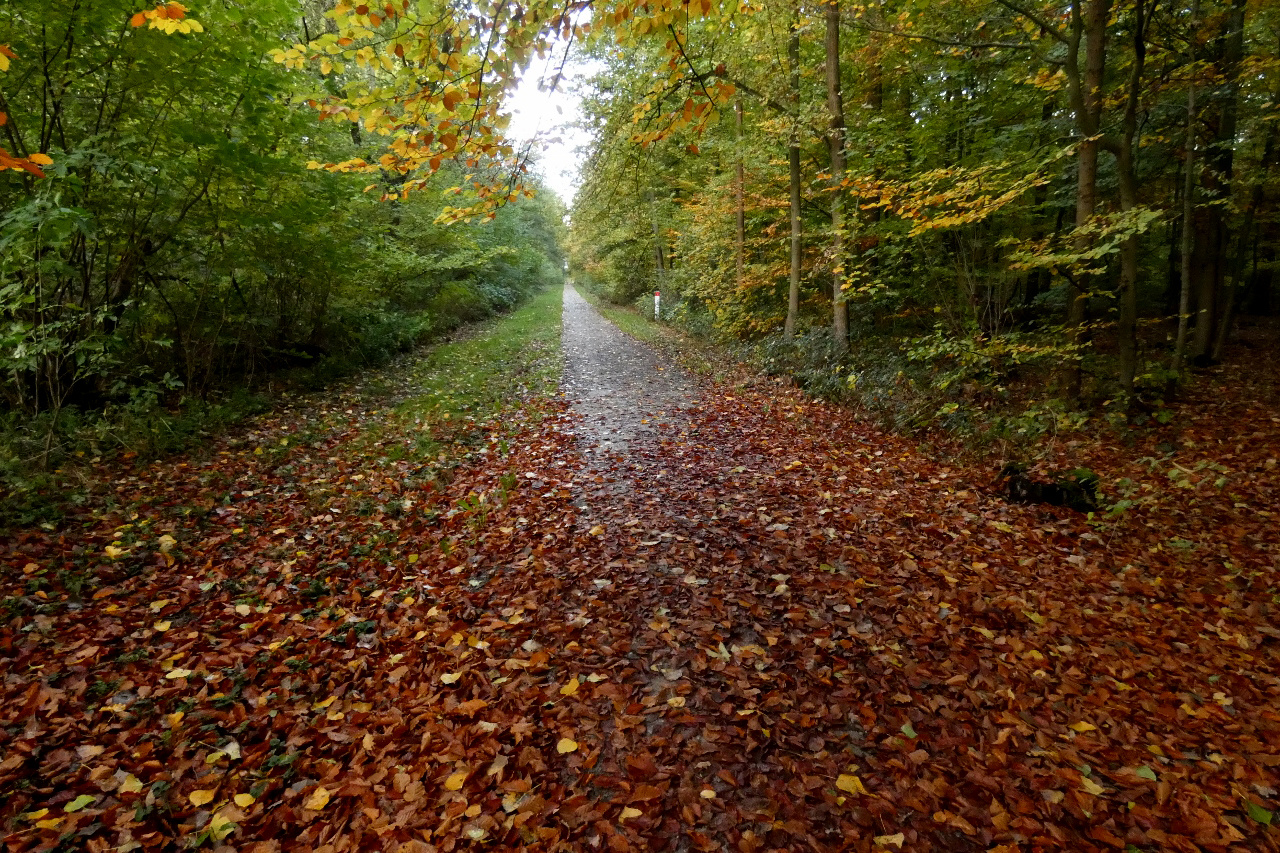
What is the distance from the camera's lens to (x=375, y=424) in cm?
909

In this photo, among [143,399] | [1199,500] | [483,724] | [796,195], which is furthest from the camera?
[796,195]

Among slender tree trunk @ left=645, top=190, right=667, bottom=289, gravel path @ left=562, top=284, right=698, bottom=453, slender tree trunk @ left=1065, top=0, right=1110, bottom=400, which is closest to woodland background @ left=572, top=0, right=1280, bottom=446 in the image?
slender tree trunk @ left=1065, top=0, right=1110, bottom=400

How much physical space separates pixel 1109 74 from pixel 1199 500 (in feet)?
27.1

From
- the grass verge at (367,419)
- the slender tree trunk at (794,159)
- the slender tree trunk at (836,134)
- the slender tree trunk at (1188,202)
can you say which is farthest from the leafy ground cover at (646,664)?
the slender tree trunk at (794,159)

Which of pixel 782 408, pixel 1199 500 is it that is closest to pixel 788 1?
pixel 782 408

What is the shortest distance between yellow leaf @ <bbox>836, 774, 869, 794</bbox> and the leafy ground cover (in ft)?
0.07

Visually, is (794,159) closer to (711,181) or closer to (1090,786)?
(711,181)

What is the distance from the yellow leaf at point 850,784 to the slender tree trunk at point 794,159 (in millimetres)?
10758

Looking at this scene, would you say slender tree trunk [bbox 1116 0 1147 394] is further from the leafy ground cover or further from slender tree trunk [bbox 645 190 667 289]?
slender tree trunk [bbox 645 190 667 289]

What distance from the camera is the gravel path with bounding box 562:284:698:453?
8852 mm

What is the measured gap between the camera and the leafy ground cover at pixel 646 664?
2820mm

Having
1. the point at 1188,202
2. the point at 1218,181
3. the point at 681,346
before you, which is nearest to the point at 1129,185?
the point at 1188,202

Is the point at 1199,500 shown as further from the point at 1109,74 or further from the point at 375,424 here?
the point at 375,424

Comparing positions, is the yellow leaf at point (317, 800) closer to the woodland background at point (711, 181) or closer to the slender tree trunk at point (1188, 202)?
the woodland background at point (711, 181)
